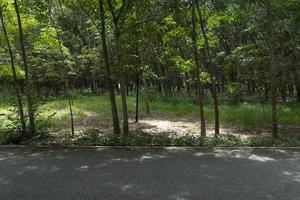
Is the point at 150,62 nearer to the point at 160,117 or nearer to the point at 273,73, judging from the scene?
the point at 160,117

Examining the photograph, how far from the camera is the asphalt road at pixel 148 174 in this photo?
18.1 ft

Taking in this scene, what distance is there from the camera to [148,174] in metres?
6.69

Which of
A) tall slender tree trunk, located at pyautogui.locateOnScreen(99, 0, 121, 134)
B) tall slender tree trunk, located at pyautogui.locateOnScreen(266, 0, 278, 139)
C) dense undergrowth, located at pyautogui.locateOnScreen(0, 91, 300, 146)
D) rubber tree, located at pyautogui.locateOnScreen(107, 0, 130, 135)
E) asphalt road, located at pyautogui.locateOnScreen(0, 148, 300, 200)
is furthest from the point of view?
tall slender tree trunk, located at pyautogui.locateOnScreen(266, 0, 278, 139)

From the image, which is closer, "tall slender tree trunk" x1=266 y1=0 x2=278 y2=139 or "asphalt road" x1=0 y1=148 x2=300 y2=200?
"asphalt road" x1=0 y1=148 x2=300 y2=200

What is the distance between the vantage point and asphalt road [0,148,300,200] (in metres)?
5.53

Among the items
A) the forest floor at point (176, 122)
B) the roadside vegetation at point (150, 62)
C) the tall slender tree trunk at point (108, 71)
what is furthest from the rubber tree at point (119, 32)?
the forest floor at point (176, 122)

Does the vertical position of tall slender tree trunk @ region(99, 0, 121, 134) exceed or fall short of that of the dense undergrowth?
it exceeds it

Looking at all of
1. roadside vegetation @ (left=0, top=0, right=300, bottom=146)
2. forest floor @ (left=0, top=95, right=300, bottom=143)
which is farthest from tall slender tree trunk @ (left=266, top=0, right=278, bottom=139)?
forest floor @ (left=0, top=95, right=300, bottom=143)

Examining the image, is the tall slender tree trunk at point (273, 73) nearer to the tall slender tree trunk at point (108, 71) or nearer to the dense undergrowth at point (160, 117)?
the dense undergrowth at point (160, 117)

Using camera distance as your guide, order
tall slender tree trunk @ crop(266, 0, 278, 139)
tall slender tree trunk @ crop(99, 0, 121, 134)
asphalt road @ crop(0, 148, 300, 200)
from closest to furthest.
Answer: asphalt road @ crop(0, 148, 300, 200) < tall slender tree trunk @ crop(99, 0, 121, 134) < tall slender tree trunk @ crop(266, 0, 278, 139)

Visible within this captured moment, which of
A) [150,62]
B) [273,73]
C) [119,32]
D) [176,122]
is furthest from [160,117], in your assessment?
[119,32]

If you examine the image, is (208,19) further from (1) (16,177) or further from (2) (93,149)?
(1) (16,177)

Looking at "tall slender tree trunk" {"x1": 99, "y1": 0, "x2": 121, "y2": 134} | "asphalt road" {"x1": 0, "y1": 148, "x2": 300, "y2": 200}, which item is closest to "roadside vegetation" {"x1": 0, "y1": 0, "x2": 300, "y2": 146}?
"tall slender tree trunk" {"x1": 99, "y1": 0, "x2": 121, "y2": 134}

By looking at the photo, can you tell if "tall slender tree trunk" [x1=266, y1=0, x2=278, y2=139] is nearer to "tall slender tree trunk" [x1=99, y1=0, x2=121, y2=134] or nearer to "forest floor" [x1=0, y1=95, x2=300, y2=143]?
"forest floor" [x1=0, y1=95, x2=300, y2=143]
